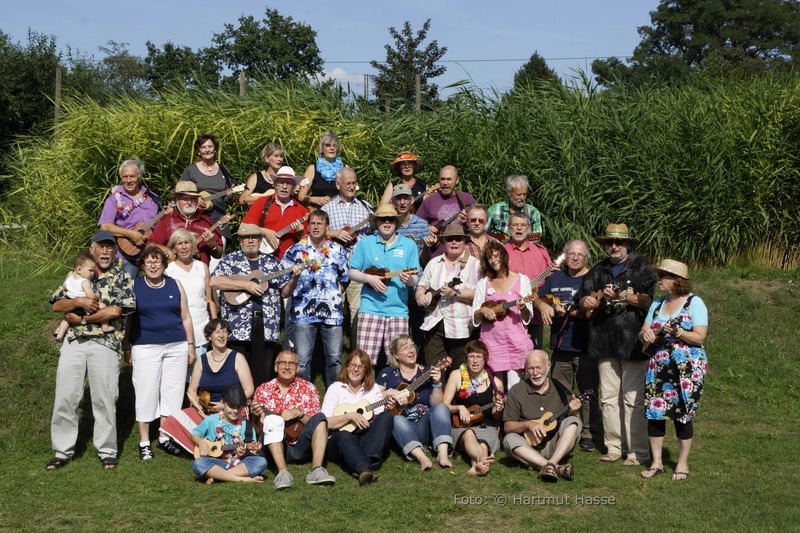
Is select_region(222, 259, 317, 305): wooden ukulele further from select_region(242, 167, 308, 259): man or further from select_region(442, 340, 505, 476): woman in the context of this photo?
select_region(442, 340, 505, 476): woman

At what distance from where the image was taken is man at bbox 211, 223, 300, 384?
27.5 feet


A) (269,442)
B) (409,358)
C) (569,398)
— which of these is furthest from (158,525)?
(569,398)

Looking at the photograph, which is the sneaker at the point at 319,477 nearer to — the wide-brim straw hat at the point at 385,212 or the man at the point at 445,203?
the wide-brim straw hat at the point at 385,212

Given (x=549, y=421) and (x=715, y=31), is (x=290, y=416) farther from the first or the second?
(x=715, y=31)

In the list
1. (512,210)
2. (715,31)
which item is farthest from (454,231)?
(715,31)

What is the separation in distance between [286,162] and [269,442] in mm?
4664

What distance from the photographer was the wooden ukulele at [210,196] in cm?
924

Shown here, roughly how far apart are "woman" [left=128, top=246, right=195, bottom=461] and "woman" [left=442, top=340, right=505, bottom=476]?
214 centimetres

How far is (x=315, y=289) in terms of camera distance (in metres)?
8.55

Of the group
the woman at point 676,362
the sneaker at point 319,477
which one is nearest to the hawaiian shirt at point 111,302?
the sneaker at point 319,477

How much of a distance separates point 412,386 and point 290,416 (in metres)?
0.98

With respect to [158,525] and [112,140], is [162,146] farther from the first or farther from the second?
[158,525]

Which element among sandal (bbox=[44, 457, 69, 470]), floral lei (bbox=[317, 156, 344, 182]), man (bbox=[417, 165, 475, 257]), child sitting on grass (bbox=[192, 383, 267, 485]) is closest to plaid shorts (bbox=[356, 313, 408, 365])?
man (bbox=[417, 165, 475, 257])

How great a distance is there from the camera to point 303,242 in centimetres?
864
